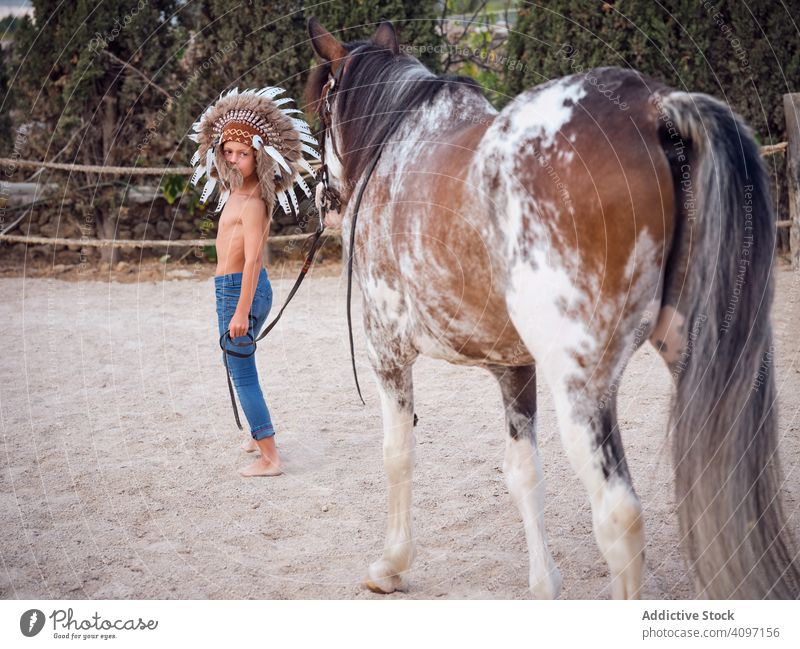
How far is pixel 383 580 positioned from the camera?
2.76 m

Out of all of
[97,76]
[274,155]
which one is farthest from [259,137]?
[97,76]

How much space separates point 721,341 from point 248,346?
2.26 meters

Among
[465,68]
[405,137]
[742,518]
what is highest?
[465,68]

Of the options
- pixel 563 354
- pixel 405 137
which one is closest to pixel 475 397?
pixel 405 137

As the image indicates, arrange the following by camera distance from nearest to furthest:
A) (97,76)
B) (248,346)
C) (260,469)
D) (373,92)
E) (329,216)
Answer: (373,92), (329,216), (248,346), (260,469), (97,76)

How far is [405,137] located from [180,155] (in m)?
6.80

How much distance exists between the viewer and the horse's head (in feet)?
9.23

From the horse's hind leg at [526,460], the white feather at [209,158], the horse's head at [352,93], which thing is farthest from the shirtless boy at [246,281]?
the horse's hind leg at [526,460]

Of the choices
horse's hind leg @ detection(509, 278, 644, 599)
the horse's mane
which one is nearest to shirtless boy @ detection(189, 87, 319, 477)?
the horse's mane

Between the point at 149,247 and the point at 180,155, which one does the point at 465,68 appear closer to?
the point at 180,155

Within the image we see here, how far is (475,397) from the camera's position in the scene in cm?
496
